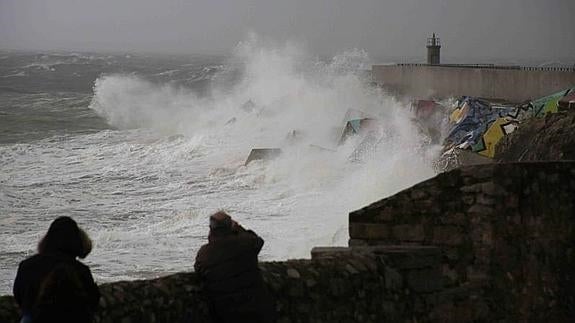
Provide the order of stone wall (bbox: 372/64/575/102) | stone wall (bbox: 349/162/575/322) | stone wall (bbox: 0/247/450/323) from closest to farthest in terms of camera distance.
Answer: stone wall (bbox: 0/247/450/323) < stone wall (bbox: 349/162/575/322) < stone wall (bbox: 372/64/575/102)

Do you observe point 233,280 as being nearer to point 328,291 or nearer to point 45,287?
point 328,291

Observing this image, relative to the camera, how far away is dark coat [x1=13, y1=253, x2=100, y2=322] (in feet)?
12.3

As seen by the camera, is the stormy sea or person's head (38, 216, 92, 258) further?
the stormy sea

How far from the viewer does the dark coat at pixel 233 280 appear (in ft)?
15.0

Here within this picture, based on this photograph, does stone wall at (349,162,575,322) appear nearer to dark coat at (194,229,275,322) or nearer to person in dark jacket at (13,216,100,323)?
dark coat at (194,229,275,322)

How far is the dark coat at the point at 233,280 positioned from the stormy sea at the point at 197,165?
6.84 metres

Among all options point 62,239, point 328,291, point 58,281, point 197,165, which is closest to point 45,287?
point 58,281

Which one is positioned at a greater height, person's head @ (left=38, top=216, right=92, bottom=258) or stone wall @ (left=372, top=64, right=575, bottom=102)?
stone wall @ (left=372, top=64, right=575, bottom=102)

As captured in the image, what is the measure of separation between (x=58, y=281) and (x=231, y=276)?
3.51ft

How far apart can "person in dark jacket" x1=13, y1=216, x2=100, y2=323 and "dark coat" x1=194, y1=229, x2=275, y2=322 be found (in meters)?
0.86

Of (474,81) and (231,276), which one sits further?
(474,81)

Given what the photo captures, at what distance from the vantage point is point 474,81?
29.4 meters

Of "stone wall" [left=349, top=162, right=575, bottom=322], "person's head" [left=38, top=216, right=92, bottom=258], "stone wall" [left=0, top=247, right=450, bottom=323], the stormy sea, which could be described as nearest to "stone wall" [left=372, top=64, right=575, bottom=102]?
the stormy sea

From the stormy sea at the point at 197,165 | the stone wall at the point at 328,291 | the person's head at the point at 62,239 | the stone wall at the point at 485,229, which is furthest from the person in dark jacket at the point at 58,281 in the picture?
the stormy sea at the point at 197,165
